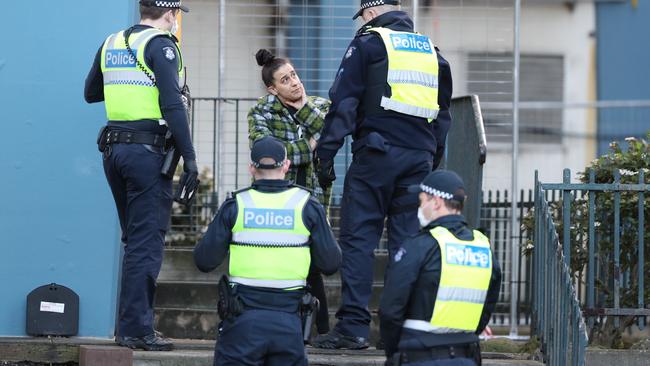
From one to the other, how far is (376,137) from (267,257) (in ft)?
4.56

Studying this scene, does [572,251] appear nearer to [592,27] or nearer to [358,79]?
[358,79]

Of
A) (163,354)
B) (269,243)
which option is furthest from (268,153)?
(163,354)

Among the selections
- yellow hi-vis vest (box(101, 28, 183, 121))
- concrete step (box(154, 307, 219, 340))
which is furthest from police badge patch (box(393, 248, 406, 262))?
concrete step (box(154, 307, 219, 340))

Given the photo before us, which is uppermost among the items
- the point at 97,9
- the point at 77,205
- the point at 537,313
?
the point at 97,9

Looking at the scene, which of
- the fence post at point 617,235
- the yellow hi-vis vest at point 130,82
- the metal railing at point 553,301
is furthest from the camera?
the fence post at point 617,235

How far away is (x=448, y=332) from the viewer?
612cm

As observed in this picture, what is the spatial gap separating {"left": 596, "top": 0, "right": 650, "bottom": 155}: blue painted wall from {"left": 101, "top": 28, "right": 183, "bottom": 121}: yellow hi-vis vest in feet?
33.6

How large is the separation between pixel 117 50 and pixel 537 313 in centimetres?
309

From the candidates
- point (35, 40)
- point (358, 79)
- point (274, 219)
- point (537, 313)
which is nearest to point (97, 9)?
point (35, 40)

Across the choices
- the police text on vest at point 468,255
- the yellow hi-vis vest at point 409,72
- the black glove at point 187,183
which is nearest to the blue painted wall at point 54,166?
the black glove at point 187,183

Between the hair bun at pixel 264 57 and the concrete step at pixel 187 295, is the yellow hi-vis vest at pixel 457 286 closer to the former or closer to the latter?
the hair bun at pixel 264 57

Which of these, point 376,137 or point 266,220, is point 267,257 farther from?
point 376,137

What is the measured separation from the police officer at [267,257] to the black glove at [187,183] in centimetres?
91

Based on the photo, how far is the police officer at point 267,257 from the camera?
641cm
